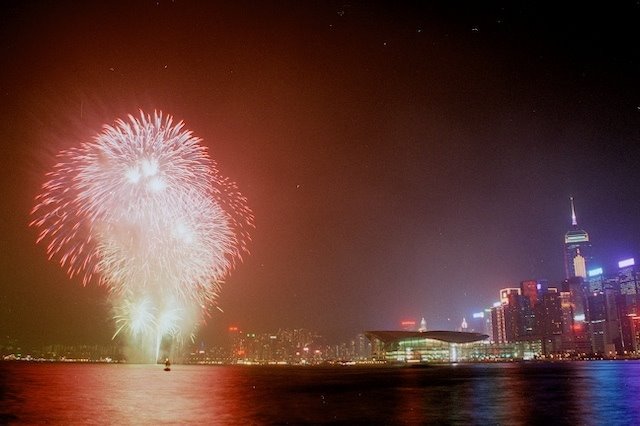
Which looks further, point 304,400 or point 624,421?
point 304,400

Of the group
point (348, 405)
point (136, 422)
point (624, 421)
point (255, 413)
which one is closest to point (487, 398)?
point (348, 405)

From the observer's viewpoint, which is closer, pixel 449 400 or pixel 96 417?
pixel 96 417

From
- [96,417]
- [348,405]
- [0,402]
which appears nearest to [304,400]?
[348,405]

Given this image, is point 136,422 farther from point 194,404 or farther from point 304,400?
point 304,400

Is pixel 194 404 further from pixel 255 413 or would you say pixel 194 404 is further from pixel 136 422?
pixel 136 422

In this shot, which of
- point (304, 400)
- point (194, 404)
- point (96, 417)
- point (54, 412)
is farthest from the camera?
point (304, 400)

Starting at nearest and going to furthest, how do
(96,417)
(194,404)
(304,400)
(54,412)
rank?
(96,417)
(54,412)
(194,404)
(304,400)

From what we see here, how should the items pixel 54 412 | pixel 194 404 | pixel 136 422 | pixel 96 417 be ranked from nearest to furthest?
pixel 136 422 < pixel 96 417 < pixel 54 412 < pixel 194 404

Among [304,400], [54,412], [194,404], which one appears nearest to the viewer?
[54,412]
